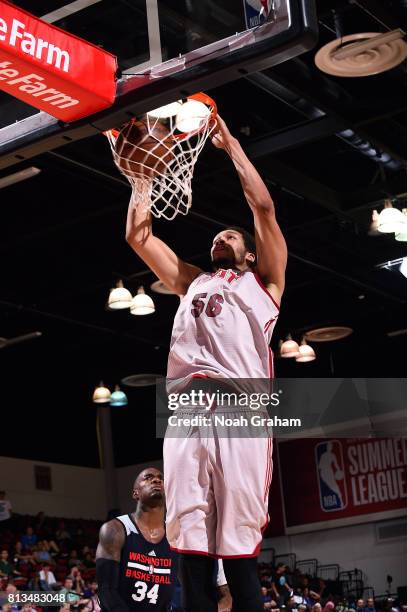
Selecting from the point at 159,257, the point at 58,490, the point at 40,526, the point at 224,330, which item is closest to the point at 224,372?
the point at 224,330

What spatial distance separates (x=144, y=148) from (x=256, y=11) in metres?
0.77

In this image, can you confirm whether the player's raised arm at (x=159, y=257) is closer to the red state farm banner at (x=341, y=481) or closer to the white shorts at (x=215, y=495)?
the white shorts at (x=215, y=495)

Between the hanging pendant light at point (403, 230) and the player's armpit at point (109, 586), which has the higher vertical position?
the hanging pendant light at point (403, 230)

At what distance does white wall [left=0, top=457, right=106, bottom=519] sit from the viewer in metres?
21.8

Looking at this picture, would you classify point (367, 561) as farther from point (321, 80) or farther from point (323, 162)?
point (321, 80)

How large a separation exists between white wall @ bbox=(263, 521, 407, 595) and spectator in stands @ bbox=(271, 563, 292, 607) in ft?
8.70

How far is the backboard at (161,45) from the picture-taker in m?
4.27

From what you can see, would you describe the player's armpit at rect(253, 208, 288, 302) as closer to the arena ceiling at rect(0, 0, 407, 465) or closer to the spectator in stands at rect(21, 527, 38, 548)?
the arena ceiling at rect(0, 0, 407, 465)

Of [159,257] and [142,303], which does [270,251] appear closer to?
[159,257]

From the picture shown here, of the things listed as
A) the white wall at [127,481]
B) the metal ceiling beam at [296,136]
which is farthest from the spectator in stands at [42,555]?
the metal ceiling beam at [296,136]

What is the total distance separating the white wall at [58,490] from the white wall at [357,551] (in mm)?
4415

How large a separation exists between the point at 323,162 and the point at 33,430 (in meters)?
12.0

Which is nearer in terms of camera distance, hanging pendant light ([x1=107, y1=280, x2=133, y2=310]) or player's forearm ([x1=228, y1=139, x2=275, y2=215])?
player's forearm ([x1=228, y1=139, x2=275, y2=215])

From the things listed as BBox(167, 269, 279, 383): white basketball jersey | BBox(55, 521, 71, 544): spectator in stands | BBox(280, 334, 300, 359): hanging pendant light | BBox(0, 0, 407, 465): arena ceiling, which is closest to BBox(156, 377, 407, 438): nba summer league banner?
BBox(0, 0, 407, 465): arena ceiling
